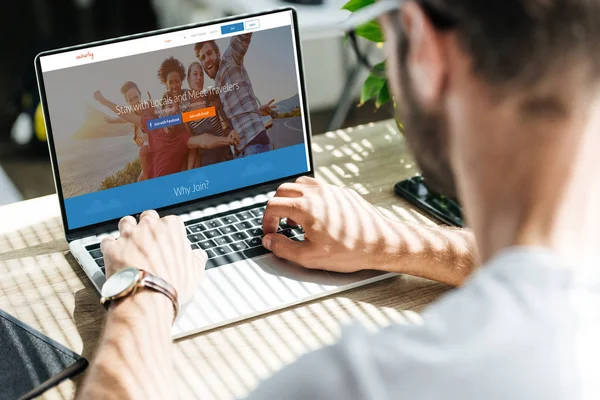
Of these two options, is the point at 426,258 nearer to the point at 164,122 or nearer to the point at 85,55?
the point at 164,122

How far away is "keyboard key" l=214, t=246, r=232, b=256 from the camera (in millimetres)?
1241

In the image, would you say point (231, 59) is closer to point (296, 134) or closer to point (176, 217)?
point (296, 134)

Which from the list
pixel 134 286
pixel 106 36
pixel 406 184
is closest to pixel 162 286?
pixel 134 286

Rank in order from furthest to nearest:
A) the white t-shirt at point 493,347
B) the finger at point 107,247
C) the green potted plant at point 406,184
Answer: the green potted plant at point 406,184, the finger at point 107,247, the white t-shirt at point 493,347

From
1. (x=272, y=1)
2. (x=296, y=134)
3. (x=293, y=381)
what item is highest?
(x=293, y=381)

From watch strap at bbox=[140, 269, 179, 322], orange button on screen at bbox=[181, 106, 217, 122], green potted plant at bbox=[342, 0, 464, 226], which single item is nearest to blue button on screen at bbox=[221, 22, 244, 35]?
orange button on screen at bbox=[181, 106, 217, 122]

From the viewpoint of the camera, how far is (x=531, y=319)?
56 centimetres

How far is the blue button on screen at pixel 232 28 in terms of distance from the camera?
51.5 inches

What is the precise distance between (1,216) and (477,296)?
1.07m

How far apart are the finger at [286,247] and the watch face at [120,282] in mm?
226

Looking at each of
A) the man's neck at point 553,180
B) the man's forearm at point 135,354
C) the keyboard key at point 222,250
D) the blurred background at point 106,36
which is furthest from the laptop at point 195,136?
the blurred background at point 106,36

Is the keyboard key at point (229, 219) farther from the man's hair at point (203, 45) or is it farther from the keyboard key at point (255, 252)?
the man's hair at point (203, 45)

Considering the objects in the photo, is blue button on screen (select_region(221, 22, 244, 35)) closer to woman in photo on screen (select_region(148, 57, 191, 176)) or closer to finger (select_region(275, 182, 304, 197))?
woman in photo on screen (select_region(148, 57, 191, 176))

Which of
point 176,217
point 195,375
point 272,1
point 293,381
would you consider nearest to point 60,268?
point 176,217
